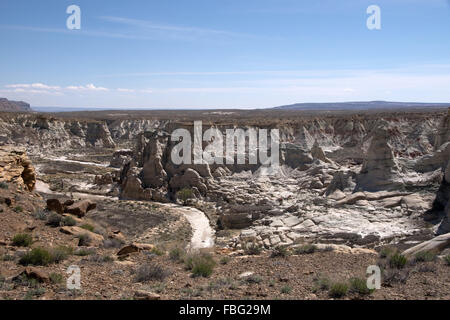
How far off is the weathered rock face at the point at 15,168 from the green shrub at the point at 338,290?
1430cm

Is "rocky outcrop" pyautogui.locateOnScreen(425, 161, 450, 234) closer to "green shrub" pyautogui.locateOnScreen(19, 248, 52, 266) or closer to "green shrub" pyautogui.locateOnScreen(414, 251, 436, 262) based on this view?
"green shrub" pyautogui.locateOnScreen(414, 251, 436, 262)

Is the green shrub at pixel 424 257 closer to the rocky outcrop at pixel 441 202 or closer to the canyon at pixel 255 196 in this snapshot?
the canyon at pixel 255 196

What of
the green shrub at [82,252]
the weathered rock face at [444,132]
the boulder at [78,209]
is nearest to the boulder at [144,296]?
the green shrub at [82,252]

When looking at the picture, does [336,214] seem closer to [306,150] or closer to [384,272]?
[384,272]

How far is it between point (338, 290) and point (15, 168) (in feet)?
50.5

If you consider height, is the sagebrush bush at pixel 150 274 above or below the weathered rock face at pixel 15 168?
below

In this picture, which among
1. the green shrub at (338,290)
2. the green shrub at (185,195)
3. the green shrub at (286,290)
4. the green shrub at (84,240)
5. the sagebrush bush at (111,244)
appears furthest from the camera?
the green shrub at (185,195)

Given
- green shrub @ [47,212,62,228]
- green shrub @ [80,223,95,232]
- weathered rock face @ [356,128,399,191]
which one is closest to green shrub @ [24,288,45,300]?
green shrub @ [47,212,62,228]

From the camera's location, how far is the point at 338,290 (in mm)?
7047

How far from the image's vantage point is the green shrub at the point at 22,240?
1043cm

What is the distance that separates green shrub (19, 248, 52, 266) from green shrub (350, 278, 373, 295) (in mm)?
7223

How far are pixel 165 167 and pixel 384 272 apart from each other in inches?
1058

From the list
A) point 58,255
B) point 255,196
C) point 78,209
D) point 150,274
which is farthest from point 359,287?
point 255,196
